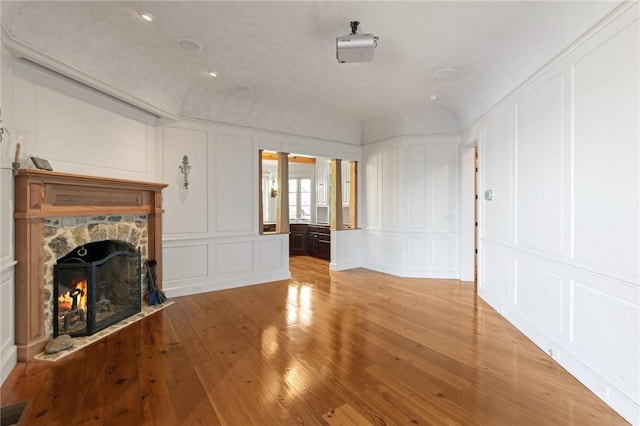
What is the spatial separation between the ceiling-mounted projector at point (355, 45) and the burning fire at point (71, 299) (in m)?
3.63

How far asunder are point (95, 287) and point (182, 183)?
192 centimetres

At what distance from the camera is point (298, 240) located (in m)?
8.67

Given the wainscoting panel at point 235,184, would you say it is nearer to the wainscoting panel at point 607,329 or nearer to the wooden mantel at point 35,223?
the wooden mantel at point 35,223

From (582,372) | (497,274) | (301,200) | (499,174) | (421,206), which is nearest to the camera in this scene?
(582,372)

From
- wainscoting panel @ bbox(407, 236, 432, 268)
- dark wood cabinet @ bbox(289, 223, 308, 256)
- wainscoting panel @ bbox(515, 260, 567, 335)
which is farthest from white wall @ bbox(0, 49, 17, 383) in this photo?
dark wood cabinet @ bbox(289, 223, 308, 256)

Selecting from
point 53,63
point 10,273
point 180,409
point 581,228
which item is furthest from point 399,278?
point 53,63

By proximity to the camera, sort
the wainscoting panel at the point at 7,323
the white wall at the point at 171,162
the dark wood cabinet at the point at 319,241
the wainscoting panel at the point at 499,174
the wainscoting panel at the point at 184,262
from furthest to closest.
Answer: the dark wood cabinet at the point at 319,241
the wainscoting panel at the point at 184,262
the wainscoting panel at the point at 499,174
the white wall at the point at 171,162
the wainscoting panel at the point at 7,323

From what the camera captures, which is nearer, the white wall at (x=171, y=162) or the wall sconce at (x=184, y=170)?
the white wall at (x=171, y=162)

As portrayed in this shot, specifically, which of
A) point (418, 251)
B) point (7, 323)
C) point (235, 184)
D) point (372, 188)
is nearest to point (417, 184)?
point (372, 188)

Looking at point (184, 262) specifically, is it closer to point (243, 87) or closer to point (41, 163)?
point (41, 163)

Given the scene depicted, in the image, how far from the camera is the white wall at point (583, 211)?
1991 millimetres

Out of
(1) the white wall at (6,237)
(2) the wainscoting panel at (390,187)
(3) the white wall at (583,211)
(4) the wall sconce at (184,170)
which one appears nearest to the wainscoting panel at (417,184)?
(2) the wainscoting panel at (390,187)

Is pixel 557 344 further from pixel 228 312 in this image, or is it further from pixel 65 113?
pixel 65 113

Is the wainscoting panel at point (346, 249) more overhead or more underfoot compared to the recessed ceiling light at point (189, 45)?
more underfoot
